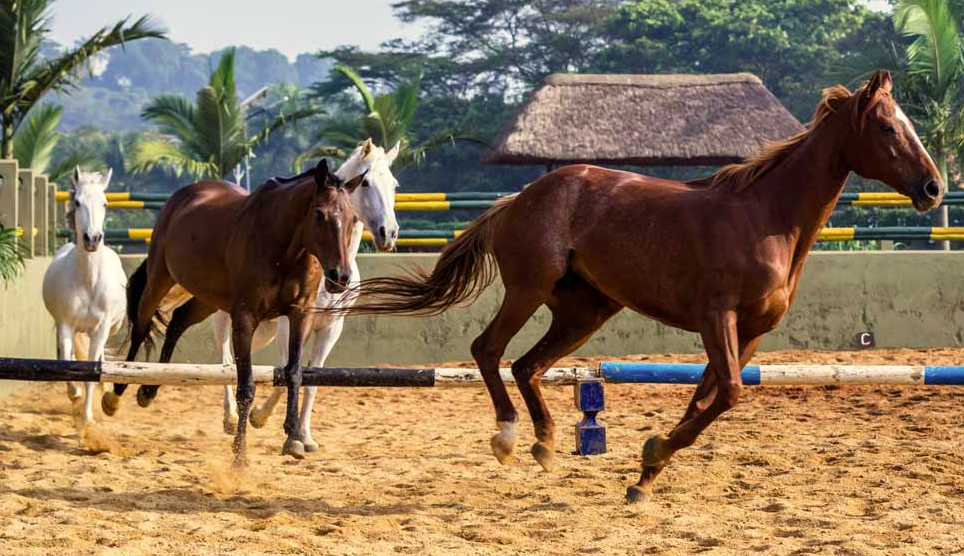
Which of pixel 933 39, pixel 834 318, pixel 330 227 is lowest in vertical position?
pixel 834 318

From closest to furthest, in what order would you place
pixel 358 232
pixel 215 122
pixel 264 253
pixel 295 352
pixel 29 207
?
pixel 264 253 → pixel 295 352 → pixel 358 232 → pixel 29 207 → pixel 215 122

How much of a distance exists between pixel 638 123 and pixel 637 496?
20063mm

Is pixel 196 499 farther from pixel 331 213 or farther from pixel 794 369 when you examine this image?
pixel 794 369

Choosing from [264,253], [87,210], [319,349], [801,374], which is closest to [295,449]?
[319,349]

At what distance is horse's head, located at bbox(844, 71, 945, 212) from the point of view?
5.50 m

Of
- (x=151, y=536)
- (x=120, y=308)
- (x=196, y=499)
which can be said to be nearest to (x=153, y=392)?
(x=120, y=308)

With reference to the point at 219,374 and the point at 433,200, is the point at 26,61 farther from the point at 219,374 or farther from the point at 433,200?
the point at 219,374

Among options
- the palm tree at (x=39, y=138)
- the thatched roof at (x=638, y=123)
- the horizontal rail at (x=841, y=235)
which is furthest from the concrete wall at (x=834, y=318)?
the thatched roof at (x=638, y=123)

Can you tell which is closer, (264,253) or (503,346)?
(503,346)

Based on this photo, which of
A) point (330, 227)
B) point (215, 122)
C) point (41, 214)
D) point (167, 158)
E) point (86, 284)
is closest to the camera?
point (330, 227)

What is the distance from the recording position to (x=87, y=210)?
8492 mm

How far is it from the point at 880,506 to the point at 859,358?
565 cm

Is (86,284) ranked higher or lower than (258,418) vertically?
higher

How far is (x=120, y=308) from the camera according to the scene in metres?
9.02
